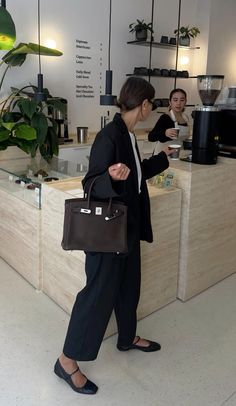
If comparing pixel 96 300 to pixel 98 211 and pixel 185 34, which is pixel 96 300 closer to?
pixel 98 211

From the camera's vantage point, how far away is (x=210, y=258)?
8.85 ft

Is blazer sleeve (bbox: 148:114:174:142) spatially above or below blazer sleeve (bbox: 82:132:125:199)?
above

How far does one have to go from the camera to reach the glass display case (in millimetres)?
2654

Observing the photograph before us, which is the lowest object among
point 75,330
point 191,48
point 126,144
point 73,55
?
point 75,330

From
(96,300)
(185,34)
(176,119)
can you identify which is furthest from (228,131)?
(185,34)

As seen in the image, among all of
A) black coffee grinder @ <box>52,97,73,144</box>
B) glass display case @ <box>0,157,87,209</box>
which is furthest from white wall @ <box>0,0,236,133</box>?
glass display case @ <box>0,157,87,209</box>

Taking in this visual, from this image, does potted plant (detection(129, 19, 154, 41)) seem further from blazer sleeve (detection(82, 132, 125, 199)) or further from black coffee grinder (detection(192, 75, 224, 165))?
blazer sleeve (detection(82, 132, 125, 199))

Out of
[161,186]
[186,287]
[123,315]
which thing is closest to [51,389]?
[123,315]

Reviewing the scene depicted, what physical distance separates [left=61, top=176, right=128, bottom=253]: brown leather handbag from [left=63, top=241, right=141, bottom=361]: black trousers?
8 centimetres

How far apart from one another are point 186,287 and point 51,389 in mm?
1155

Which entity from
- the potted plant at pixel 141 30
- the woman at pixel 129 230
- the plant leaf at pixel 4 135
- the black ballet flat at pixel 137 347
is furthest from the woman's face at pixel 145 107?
the potted plant at pixel 141 30

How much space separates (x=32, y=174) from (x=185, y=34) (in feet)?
12.2

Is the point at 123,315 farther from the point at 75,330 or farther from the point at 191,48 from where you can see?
the point at 191,48

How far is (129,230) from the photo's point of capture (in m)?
1.67
